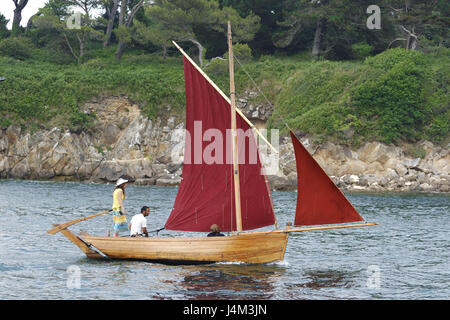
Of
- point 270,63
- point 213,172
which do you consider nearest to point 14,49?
point 270,63

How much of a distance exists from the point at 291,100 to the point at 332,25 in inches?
412

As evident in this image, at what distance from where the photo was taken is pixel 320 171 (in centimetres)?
1823

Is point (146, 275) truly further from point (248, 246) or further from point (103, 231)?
point (103, 231)

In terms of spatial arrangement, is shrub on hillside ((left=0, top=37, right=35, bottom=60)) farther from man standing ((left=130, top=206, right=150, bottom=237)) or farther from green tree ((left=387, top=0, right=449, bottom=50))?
man standing ((left=130, top=206, right=150, bottom=237))

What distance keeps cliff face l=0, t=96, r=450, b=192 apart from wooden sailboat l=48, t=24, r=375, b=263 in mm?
30834

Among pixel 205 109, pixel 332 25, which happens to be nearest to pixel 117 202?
pixel 205 109

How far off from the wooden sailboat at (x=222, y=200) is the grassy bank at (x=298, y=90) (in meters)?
31.2

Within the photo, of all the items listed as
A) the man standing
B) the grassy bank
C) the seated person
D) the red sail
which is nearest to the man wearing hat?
the man standing

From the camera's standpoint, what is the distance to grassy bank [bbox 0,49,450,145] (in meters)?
54.6

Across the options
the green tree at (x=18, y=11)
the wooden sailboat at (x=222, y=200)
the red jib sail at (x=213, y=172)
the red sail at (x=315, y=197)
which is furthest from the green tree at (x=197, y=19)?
the red sail at (x=315, y=197)

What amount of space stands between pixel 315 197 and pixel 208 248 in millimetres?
3637

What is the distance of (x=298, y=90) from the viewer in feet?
201

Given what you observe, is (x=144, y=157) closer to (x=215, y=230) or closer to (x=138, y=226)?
(x=138, y=226)

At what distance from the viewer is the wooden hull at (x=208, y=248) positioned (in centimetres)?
1925
